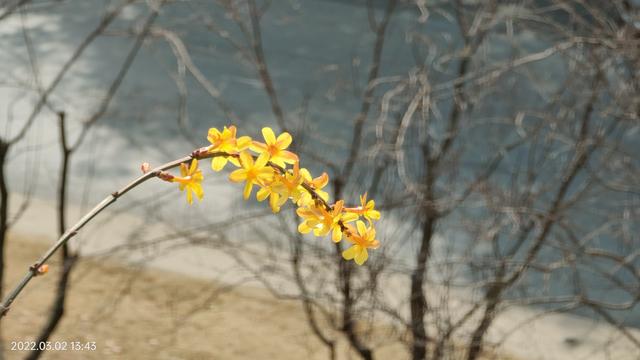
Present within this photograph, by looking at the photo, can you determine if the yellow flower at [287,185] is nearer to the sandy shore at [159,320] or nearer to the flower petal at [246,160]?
the flower petal at [246,160]

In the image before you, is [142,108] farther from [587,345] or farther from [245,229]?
[587,345]

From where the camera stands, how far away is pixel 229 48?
796 cm

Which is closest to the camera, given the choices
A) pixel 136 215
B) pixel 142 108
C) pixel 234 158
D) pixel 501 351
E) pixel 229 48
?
pixel 234 158

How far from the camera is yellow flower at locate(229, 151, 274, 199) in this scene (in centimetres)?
123

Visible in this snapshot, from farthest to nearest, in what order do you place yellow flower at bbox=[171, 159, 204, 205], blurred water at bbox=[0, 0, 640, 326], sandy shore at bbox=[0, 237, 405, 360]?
blurred water at bbox=[0, 0, 640, 326], sandy shore at bbox=[0, 237, 405, 360], yellow flower at bbox=[171, 159, 204, 205]

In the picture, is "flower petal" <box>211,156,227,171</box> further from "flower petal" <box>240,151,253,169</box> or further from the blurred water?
the blurred water

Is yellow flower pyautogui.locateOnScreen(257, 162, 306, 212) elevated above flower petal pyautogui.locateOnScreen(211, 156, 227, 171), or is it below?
below

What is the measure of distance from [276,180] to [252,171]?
0.03 m

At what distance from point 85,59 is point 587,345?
427cm

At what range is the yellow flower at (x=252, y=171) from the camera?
1.23 m

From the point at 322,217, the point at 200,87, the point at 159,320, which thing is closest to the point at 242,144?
the point at 322,217

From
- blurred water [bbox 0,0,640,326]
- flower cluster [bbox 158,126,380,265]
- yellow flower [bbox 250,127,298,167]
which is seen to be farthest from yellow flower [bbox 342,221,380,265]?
blurred water [bbox 0,0,640,326]

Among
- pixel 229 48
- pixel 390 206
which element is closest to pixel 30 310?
pixel 390 206

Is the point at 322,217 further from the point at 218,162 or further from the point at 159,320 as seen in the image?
the point at 159,320
